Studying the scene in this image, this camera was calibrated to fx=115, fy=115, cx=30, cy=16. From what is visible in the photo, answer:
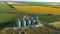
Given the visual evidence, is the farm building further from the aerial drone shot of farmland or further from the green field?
the green field

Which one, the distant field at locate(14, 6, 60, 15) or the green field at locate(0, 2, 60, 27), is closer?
the green field at locate(0, 2, 60, 27)

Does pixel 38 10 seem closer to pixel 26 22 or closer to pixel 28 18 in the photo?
pixel 28 18

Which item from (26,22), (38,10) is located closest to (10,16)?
(26,22)

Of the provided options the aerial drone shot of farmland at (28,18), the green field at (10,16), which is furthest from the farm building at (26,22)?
the green field at (10,16)

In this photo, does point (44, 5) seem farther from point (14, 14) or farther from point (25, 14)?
point (14, 14)

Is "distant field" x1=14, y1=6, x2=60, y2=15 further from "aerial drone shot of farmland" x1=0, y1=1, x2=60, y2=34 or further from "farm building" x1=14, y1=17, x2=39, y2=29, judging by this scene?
"farm building" x1=14, y1=17, x2=39, y2=29

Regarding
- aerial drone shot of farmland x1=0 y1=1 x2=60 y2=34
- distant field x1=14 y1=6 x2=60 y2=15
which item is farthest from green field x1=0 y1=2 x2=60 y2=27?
distant field x1=14 y1=6 x2=60 y2=15

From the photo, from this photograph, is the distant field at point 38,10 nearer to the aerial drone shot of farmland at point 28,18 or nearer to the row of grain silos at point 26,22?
the aerial drone shot of farmland at point 28,18

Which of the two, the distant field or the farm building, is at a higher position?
the distant field
